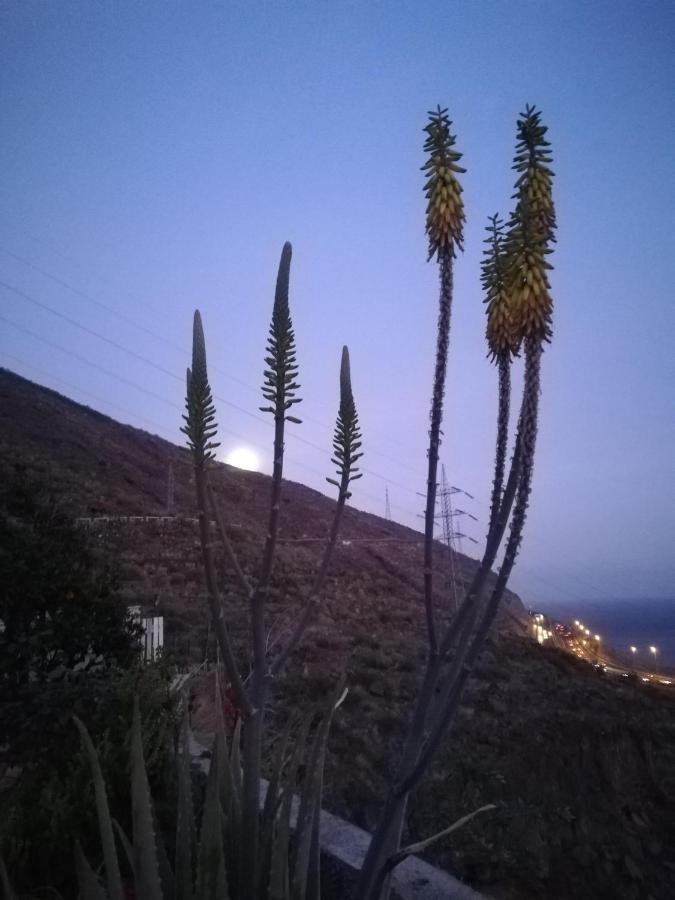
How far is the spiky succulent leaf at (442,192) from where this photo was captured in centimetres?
347

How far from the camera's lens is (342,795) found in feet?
24.3

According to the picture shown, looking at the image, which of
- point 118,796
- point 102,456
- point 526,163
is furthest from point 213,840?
point 102,456

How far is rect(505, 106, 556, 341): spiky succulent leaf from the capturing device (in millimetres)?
3137

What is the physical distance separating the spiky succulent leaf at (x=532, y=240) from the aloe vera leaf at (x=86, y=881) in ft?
10.1

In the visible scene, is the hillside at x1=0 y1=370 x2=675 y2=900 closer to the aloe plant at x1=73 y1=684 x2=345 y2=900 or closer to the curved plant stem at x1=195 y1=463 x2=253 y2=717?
the curved plant stem at x1=195 y1=463 x2=253 y2=717

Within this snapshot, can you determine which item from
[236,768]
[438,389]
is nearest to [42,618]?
[236,768]

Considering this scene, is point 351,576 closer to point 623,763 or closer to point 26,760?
point 623,763

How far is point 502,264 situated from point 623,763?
37.1ft

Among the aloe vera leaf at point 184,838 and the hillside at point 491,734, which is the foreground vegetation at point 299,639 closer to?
the aloe vera leaf at point 184,838

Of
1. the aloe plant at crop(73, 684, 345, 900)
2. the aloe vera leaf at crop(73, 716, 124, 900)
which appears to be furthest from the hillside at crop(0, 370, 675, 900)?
the aloe vera leaf at crop(73, 716, 124, 900)

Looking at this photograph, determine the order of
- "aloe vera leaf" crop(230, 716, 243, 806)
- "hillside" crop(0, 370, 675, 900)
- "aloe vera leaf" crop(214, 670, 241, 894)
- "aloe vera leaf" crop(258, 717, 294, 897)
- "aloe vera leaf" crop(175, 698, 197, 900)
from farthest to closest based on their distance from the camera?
"hillside" crop(0, 370, 675, 900)
"aloe vera leaf" crop(230, 716, 243, 806)
"aloe vera leaf" crop(214, 670, 241, 894)
"aloe vera leaf" crop(258, 717, 294, 897)
"aloe vera leaf" crop(175, 698, 197, 900)

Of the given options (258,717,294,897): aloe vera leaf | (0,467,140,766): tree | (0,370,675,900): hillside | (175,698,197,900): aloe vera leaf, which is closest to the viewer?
(175,698,197,900): aloe vera leaf

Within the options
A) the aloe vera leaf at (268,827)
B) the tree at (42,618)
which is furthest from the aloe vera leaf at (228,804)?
the tree at (42,618)

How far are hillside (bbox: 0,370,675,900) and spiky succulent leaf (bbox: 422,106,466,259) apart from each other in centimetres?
212
